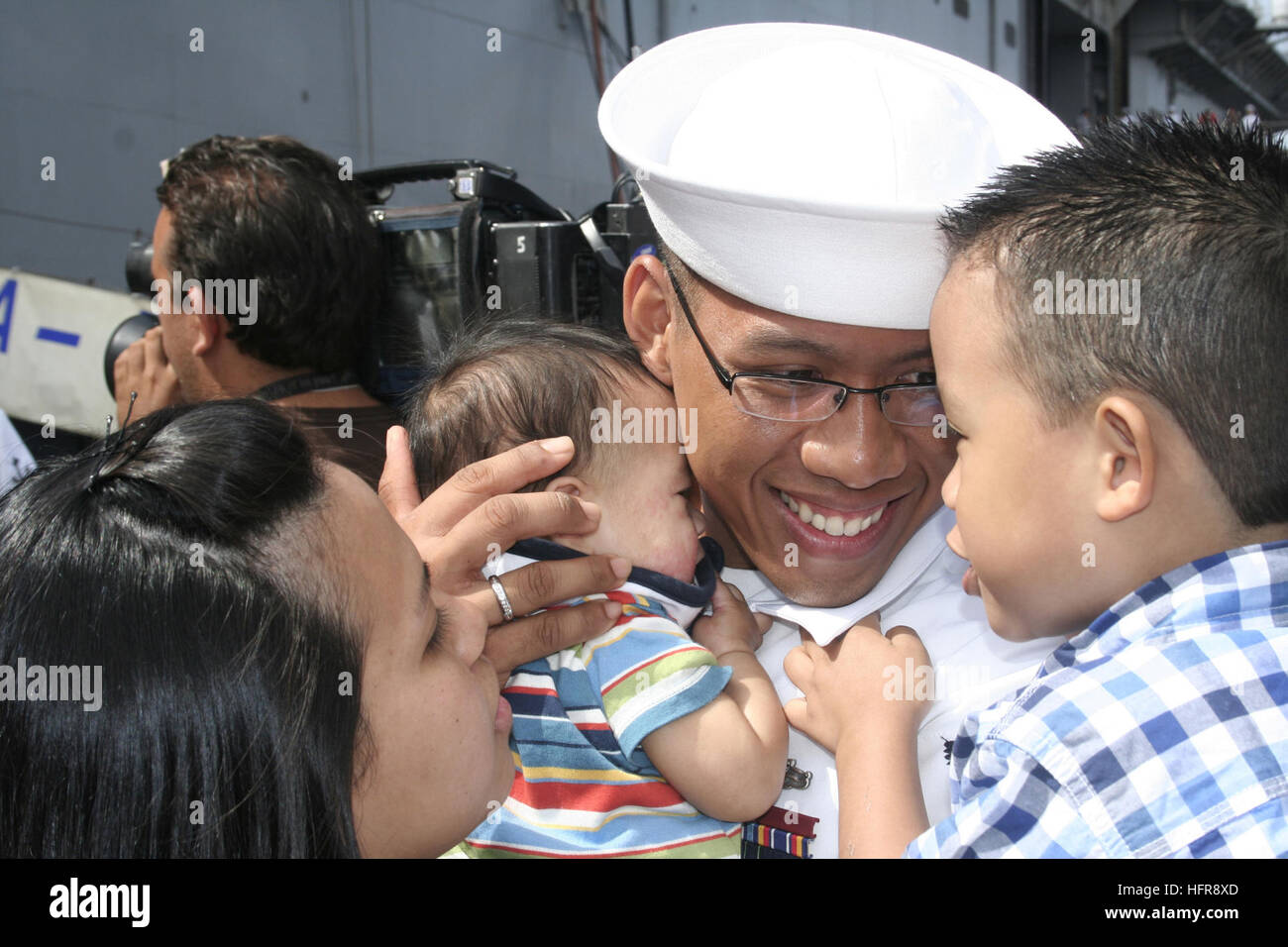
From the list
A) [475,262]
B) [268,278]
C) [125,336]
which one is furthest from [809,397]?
[125,336]

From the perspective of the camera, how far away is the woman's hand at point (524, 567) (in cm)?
155

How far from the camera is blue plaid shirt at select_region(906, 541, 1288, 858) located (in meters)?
1.00

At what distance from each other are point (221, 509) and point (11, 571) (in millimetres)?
207

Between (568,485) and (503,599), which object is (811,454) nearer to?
(568,485)

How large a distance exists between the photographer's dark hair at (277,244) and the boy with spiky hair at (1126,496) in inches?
87.5

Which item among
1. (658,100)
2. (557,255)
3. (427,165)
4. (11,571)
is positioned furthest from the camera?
(427,165)

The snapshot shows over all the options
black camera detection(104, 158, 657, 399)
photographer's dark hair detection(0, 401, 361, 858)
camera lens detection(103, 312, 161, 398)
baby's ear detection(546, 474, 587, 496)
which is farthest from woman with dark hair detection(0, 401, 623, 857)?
camera lens detection(103, 312, 161, 398)

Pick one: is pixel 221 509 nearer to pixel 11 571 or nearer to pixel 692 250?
pixel 11 571

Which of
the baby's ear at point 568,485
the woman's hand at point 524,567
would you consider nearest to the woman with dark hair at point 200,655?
the woman's hand at point 524,567

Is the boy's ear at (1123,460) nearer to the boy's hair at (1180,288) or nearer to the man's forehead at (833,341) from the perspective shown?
the boy's hair at (1180,288)

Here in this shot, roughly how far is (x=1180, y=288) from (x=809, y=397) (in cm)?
60

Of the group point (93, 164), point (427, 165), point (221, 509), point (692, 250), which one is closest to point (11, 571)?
point (221, 509)

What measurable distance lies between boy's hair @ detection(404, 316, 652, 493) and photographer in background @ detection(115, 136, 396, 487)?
1.15 meters
